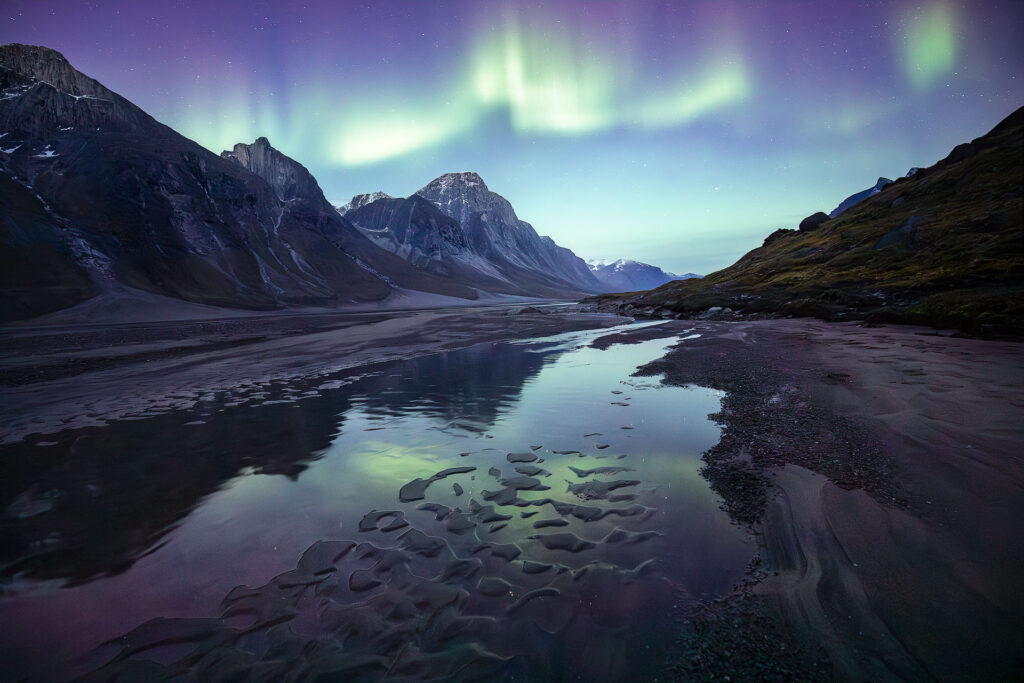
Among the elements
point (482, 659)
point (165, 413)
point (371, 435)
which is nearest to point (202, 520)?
point (371, 435)

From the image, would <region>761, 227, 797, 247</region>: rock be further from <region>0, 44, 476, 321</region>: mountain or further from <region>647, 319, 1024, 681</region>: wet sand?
<region>0, 44, 476, 321</region>: mountain

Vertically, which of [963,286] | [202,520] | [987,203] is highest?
[987,203]

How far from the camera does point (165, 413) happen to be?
52.6 ft

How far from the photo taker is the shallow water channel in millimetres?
4762

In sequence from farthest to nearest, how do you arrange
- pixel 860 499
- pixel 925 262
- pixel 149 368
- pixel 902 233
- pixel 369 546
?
pixel 902 233
pixel 925 262
pixel 149 368
pixel 860 499
pixel 369 546

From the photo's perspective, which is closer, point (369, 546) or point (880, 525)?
point (880, 525)

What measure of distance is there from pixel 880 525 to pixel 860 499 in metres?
0.86

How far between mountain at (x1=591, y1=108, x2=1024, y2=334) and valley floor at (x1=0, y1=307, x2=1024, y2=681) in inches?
474

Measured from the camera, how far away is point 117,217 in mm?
130625

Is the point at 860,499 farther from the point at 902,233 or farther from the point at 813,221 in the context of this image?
the point at 813,221

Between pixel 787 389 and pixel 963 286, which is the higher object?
pixel 963 286

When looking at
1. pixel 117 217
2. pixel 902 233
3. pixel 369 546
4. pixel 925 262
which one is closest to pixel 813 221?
pixel 902 233

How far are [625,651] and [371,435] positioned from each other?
10494 millimetres

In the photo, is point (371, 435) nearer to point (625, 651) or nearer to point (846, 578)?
point (625, 651)
